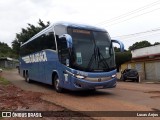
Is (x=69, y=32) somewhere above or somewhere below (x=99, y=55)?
above

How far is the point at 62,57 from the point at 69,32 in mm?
1249

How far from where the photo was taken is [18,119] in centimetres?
893

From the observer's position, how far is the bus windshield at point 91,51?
45.9 feet

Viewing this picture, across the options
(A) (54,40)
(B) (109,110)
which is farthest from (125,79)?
(B) (109,110)

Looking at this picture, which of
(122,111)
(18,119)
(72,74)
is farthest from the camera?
(72,74)

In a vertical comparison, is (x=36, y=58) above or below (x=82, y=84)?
above

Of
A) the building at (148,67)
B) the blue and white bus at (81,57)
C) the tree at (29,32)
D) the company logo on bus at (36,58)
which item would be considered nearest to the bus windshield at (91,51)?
the blue and white bus at (81,57)

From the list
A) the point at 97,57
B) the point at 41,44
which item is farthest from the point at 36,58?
the point at 97,57

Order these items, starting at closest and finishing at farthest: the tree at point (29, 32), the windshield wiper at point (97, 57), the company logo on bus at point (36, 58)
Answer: the windshield wiper at point (97, 57) < the company logo on bus at point (36, 58) < the tree at point (29, 32)

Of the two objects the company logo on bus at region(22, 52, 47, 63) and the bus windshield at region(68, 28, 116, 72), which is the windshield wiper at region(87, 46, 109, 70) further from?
the company logo on bus at region(22, 52, 47, 63)

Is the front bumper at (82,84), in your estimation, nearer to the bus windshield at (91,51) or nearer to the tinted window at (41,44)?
the bus windshield at (91,51)

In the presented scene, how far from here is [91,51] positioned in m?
14.4

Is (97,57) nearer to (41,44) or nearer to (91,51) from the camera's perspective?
(91,51)

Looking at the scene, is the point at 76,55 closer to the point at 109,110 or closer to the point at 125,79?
the point at 109,110
